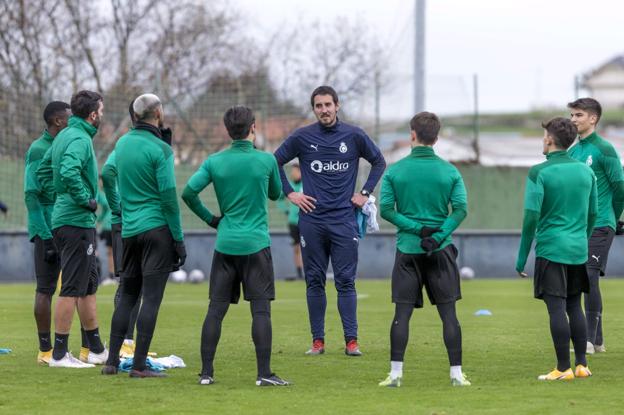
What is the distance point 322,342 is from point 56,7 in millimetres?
22426

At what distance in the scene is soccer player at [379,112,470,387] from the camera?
9.05 m

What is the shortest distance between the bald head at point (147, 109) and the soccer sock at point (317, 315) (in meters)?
2.72

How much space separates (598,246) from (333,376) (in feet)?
9.17

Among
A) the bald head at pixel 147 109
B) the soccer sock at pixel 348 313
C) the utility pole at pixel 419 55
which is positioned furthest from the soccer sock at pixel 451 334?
the utility pole at pixel 419 55

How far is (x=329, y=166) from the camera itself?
11.5 metres

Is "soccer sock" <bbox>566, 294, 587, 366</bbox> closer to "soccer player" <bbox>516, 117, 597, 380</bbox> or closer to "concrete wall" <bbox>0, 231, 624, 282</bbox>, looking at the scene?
"soccer player" <bbox>516, 117, 597, 380</bbox>

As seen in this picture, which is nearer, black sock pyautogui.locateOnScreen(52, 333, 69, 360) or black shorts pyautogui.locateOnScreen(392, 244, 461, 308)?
black shorts pyautogui.locateOnScreen(392, 244, 461, 308)

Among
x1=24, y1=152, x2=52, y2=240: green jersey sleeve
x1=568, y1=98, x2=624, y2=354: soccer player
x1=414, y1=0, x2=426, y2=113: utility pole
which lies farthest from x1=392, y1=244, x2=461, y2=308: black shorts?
x1=414, y1=0, x2=426, y2=113: utility pole

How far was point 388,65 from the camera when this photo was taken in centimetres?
2608

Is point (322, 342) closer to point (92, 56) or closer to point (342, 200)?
point (342, 200)

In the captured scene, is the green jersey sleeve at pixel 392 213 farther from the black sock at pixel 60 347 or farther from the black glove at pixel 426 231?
the black sock at pixel 60 347

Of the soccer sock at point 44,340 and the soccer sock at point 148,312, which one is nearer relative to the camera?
the soccer sock at point 148,312

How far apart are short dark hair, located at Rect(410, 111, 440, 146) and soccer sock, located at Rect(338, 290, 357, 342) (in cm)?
274

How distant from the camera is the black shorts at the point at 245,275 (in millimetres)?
9148
